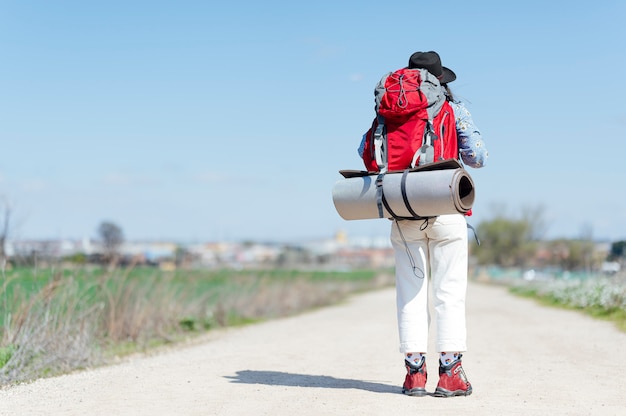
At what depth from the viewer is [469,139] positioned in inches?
246

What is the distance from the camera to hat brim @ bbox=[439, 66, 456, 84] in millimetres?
6387

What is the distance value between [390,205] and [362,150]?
646 millimetres

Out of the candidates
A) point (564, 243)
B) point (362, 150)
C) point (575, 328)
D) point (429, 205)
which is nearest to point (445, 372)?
point (429, 205)

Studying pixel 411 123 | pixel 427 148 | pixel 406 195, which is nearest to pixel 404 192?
pixel 406 195

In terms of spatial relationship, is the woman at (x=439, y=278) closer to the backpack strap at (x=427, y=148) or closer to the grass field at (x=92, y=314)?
the backpack strap at (x=427, y=148)

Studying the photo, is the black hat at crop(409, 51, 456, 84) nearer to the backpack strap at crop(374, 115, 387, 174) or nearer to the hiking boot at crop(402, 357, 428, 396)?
the backpack strap at crop(374, 115, 387, 174)

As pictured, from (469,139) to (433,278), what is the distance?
1032 mm

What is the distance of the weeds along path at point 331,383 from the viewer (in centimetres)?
574

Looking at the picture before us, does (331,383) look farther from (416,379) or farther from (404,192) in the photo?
(404,192)

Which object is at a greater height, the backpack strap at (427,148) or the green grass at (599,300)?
the backpack strap at (427,148)

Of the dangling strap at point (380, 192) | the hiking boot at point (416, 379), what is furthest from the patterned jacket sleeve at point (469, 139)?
the hiking boot at point (416, 379)

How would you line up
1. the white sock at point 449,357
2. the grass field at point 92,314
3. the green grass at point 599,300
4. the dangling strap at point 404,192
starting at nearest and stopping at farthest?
the dangling strap at point 404,192
the white sock at point 449,357
the grass field at point 92,314
the green grass at point 599,300

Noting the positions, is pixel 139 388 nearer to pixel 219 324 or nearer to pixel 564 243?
pixel 219 324

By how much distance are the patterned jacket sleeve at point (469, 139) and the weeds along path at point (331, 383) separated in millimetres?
1687
